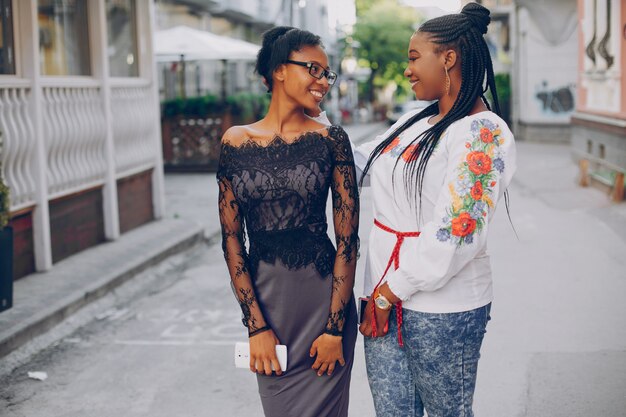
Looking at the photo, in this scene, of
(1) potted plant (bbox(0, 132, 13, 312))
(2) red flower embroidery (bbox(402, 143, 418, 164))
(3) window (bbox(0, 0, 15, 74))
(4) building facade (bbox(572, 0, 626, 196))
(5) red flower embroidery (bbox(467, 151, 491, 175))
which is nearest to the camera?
(5) red flower embroidery (bbox(467, 151, 491, 175))

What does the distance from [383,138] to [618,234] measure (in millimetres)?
8135

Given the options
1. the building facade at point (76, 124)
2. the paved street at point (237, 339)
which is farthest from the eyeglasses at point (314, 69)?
the building facade at point (76, 124)

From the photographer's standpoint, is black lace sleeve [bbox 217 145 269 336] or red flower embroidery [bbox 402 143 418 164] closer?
red flower embroidery [bbox 402 143 418 164]

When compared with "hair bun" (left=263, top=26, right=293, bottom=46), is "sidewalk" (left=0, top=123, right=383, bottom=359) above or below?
below

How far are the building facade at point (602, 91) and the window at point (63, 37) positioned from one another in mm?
7999

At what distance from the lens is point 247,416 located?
4.82m

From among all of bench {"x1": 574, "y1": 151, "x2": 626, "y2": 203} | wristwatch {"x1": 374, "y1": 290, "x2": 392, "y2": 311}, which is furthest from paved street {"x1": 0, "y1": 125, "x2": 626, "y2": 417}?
bench {"x1": 574, "y1": 151, "x2": 626, "y2": 203}

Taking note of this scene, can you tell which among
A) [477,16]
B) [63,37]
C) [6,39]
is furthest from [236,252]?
[63,37]

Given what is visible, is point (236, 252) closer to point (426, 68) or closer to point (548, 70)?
point (426, 68)

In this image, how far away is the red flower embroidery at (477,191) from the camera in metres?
2.65

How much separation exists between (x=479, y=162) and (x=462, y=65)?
0.33 meters

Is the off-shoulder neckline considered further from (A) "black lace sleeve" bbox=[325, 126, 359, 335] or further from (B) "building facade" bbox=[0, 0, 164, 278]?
(B) "building facade" bbox=[0, 0, 164, 278]

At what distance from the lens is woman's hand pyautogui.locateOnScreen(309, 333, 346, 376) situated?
2920 mm

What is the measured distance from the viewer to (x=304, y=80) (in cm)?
289
